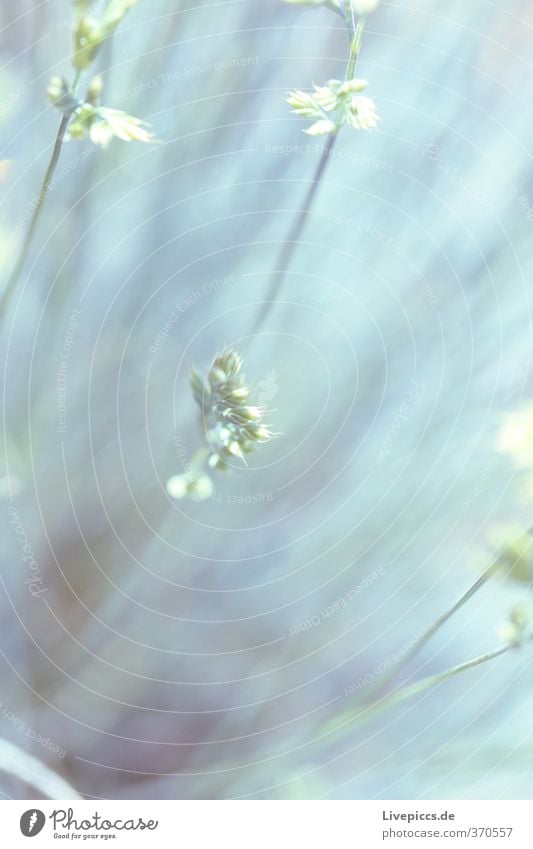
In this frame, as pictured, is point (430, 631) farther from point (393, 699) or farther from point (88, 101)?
point (88, 101)

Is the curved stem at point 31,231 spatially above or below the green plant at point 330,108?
below

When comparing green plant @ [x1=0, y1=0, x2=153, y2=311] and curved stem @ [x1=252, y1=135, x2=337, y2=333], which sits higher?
green plant @ [x1=0, y1=0, x2=153, y2=311]

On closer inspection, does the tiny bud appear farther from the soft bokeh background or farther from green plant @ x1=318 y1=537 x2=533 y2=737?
green plant @ x1=318 y1=537 x2=533 y2=737

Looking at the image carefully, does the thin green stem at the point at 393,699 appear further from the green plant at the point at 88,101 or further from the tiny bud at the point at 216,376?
the green plant at the point at 88,101
